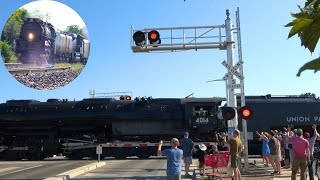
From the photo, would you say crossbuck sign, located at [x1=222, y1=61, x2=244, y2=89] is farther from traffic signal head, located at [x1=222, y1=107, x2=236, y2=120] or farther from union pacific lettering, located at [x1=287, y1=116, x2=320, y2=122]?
union pacific lettering, located at [x1=287, y1=116, x2=320, y2=122]

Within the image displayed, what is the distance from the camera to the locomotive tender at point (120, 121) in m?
26.2

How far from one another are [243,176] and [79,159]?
596 inches

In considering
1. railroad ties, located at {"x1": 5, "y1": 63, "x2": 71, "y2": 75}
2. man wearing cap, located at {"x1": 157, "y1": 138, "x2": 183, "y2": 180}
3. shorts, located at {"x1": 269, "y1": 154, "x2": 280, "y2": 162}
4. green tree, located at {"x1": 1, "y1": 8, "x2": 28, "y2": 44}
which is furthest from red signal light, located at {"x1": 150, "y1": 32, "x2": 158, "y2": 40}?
green tree, located at {"x1": 1, "y1": 8, "x2": 28, "y2": 44}

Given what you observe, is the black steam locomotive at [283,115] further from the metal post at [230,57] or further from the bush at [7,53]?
the bush at [7,53]

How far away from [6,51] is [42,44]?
2.46m

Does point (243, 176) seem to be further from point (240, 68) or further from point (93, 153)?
point (93, 153)

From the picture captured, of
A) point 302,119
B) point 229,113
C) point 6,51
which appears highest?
point 6,51

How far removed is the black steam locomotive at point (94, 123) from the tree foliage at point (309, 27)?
82.0ft

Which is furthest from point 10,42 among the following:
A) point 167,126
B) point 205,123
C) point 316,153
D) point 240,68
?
point 316,153

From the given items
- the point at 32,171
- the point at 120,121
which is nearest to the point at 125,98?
the point at 120,121

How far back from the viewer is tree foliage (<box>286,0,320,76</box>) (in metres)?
1.12

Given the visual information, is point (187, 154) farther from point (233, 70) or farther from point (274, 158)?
point (233, 70)

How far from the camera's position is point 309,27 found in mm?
1125

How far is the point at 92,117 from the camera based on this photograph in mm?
27312
